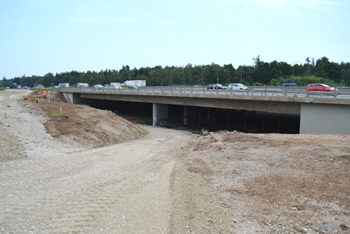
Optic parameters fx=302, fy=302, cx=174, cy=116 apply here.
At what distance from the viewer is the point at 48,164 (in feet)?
48.4

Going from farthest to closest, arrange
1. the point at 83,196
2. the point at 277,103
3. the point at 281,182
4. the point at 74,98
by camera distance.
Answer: the point at 74,98 < the point at 277,103 < the point at 281,182 < the point at 83,196

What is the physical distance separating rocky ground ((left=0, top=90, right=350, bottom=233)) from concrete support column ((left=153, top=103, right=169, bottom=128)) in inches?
1159

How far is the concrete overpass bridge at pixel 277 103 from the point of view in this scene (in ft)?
84.9

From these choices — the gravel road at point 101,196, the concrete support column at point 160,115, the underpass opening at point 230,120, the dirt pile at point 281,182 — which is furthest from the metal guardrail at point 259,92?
the gravel road at point 101,196

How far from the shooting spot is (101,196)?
9.88m

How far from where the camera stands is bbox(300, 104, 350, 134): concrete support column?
83.5ft

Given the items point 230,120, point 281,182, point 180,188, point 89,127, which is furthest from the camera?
point 230,120

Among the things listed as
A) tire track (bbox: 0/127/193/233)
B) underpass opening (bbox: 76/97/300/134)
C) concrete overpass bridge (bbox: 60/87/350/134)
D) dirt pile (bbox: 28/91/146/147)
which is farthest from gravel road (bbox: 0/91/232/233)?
underpass opening (bbox: 76/97/300/134)

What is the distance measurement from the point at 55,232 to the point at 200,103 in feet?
115

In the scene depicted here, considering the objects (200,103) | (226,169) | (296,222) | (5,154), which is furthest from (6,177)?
(200,103)

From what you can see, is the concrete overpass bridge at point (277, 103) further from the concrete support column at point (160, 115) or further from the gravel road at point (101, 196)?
the gravel road at point (101, 196)

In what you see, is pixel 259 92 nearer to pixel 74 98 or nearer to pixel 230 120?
pixel 230 120

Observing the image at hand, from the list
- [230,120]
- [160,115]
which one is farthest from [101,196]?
[230,120]

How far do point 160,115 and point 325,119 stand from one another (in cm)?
2820
